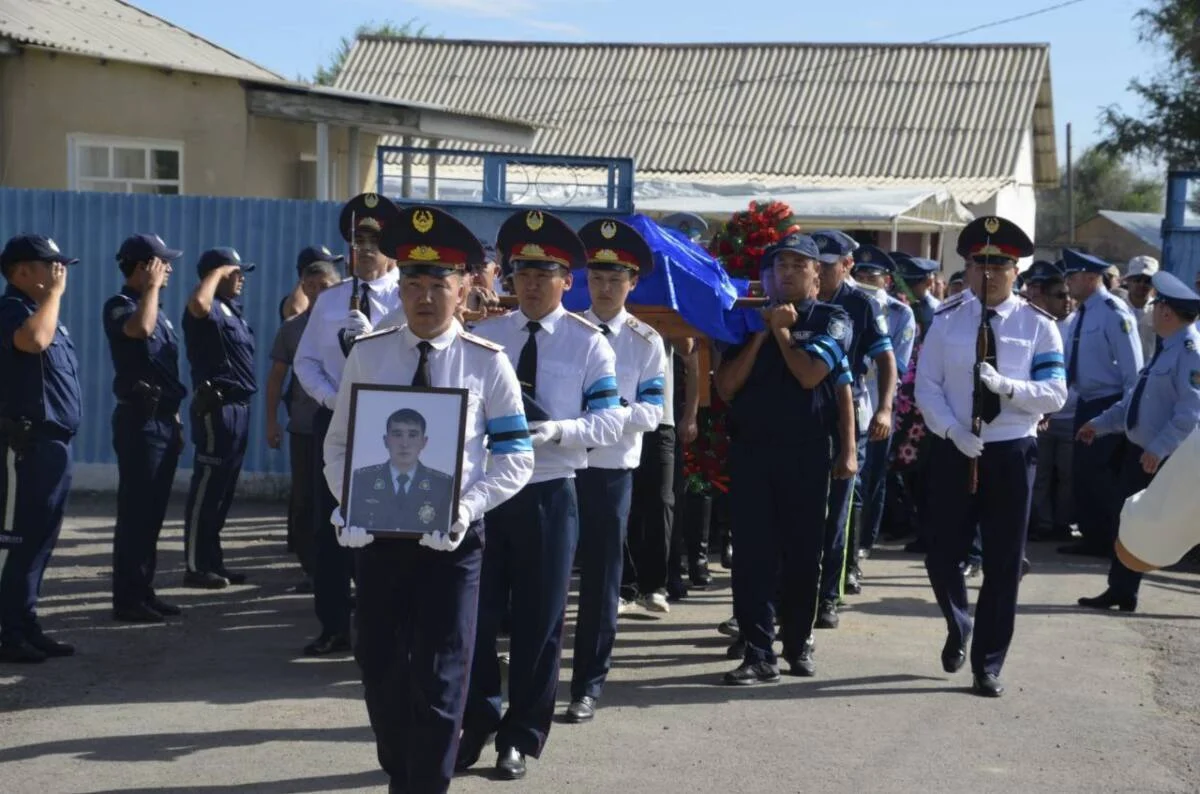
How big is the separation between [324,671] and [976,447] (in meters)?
3.47

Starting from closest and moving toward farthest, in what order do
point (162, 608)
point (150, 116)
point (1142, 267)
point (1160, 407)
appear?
point (162, 608), point (1160, 407), point (1142, 267), point (150, 116)

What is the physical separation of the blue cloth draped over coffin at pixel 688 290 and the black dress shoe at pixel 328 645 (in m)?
2.14

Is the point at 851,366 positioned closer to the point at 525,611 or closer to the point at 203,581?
the point at 525,611

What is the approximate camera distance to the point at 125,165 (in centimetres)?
1858

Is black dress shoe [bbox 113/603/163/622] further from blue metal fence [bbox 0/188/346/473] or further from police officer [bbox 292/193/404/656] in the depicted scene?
blue metal fence [bbox 0/188/346/473]

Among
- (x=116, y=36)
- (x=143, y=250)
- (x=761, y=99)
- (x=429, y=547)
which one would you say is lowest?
(x=429, y=547)

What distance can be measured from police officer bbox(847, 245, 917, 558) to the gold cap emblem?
17.9ft

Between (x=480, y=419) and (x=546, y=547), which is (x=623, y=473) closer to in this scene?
(x=546, y=547)

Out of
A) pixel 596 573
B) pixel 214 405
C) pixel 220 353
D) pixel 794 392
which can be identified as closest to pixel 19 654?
pixel 214 405

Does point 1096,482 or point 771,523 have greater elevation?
point 771,523

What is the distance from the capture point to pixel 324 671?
8.23 meters

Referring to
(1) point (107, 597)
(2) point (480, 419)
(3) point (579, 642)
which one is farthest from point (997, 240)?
(1) point (107, 597)

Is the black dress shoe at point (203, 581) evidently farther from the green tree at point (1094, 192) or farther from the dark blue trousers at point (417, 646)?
the green tree at point (1094, 192)

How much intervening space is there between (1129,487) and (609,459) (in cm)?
562
